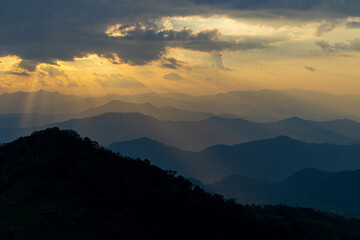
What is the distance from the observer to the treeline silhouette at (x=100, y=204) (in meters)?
77.5

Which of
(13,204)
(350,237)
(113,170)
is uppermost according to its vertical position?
(113,170)

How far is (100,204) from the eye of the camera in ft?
288

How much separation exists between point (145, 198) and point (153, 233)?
43.7 ft

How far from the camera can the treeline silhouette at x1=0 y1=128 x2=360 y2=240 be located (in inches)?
3051

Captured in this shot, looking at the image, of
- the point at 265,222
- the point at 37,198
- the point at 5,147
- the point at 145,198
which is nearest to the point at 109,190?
the point at 145,198

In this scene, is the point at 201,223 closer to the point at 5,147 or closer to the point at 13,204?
the point at 13,204

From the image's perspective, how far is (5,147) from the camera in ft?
441

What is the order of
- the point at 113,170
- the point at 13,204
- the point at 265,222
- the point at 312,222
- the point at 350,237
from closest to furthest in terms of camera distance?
the point at 13,204 → the point at 265,222 → the point at 113,170 → the point at 350,237 → the point at 312,222

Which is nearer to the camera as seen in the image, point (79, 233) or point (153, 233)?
point (79, 233)

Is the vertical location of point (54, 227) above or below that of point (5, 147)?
below

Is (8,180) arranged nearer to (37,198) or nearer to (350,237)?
(37,198)

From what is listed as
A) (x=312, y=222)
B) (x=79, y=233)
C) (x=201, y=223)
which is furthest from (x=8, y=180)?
(x=312, y=222)

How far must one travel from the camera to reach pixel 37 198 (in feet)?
282

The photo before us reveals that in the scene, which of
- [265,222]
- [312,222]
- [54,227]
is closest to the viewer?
[54,227]
